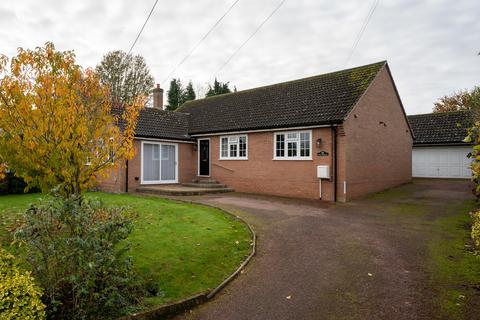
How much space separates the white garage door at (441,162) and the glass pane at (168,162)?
772 inches

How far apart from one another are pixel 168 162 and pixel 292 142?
25.4ft

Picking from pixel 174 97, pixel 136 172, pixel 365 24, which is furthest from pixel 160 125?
pixel 174 97

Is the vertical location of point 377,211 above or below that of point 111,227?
below

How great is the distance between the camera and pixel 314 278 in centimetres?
562

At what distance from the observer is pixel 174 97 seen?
157ft

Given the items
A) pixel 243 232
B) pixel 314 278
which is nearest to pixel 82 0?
pixel 243 232

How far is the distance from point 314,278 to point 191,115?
18843mm

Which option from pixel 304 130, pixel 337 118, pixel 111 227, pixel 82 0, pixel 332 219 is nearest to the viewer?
pixel 111 227

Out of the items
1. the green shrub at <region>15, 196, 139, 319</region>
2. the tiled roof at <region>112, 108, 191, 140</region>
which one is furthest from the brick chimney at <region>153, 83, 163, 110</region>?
the green shrub at <region>15, 196, 139, 319</region>

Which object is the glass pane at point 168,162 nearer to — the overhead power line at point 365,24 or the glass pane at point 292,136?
the glass pane at point 292,136

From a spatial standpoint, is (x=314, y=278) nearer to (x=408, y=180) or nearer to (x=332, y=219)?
(x=332, y=219)

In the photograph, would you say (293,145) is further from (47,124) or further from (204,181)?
(47,124)

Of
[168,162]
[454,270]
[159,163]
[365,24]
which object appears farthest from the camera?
[168,162]

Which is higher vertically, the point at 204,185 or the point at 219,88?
the point at 219,88
